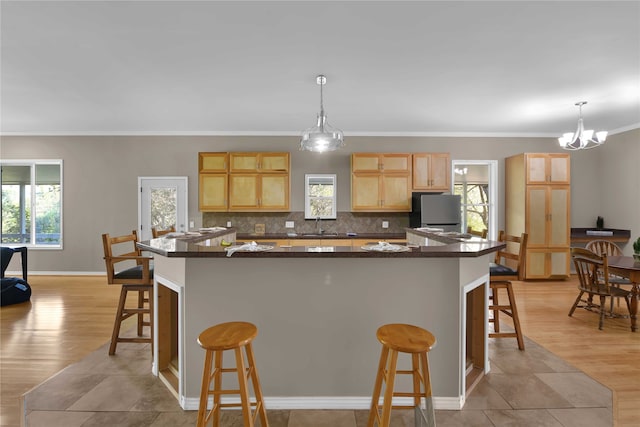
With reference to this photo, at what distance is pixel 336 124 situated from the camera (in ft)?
16.9

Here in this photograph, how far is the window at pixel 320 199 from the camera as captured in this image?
569cm

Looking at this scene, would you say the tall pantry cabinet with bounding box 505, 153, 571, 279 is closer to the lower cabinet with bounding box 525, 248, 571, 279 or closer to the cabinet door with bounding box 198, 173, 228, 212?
the lower cabinet with bounding box 525, 248, 571, 279

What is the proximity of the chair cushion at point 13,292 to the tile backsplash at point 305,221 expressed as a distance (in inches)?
98.8

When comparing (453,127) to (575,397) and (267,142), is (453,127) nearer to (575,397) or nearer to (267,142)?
(267,142)

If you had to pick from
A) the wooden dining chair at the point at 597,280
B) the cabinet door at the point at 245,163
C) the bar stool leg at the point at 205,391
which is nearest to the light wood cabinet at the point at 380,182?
the cabinet door at the point at 245,163

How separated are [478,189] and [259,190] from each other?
4033 mm

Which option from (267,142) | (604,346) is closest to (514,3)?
(604,346)

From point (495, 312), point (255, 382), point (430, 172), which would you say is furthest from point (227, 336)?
point (430, 172)

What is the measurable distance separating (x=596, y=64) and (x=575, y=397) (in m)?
2.97

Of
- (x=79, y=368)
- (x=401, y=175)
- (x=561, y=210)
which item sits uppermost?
(x=401, y=175)

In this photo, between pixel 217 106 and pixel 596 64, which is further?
pixel 217 106

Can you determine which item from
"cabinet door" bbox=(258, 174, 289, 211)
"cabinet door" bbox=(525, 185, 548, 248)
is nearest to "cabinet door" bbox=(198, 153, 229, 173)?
"cabinet door" bbox=(258, 174, 289, 211)

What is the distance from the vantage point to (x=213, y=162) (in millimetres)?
5207

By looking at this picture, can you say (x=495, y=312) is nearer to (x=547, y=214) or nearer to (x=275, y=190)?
(x=547, y=214)
